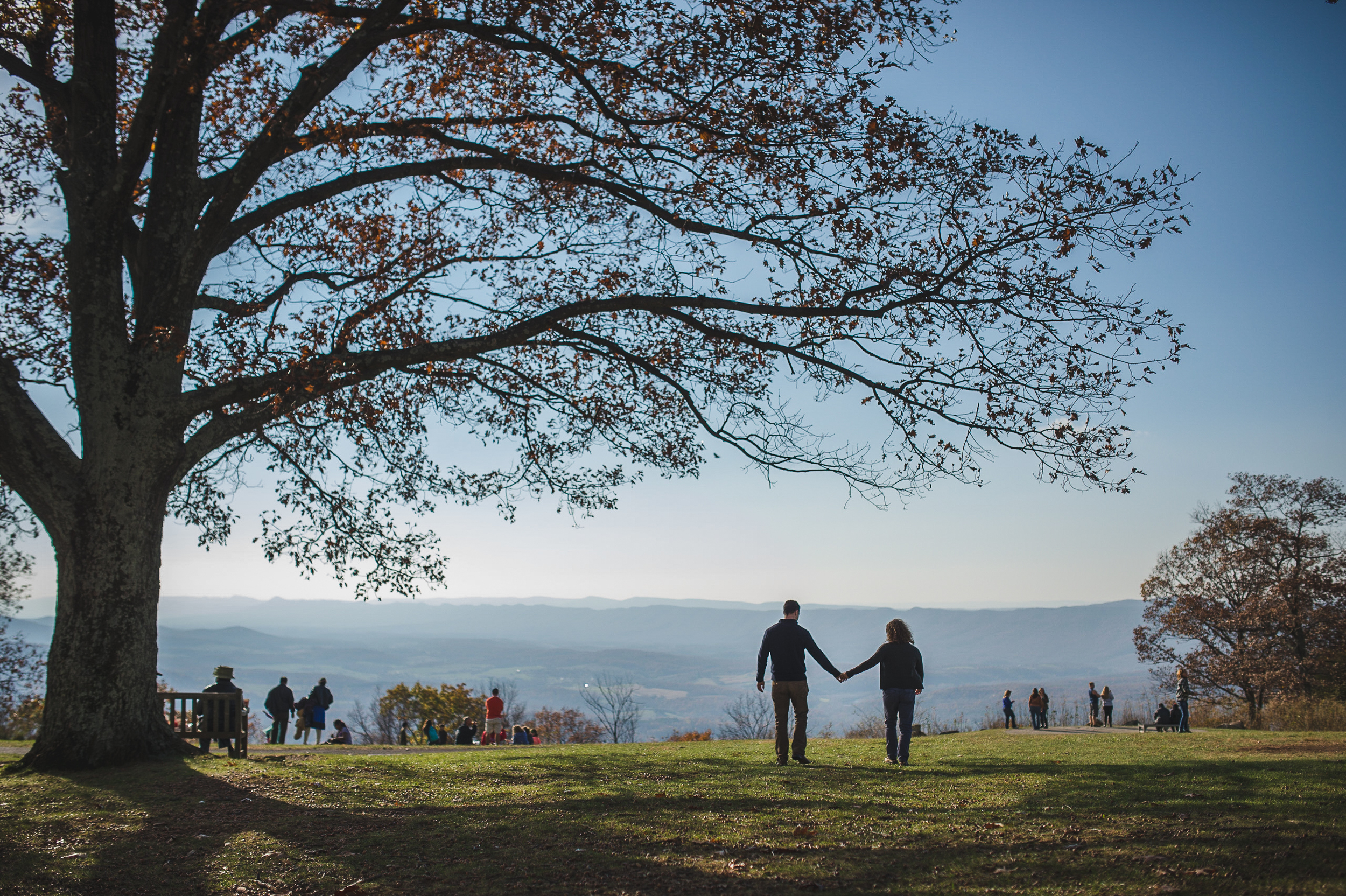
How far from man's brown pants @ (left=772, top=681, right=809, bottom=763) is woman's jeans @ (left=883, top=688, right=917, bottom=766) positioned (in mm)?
1005

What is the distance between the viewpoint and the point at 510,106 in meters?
13.1

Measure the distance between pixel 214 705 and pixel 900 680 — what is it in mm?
9581

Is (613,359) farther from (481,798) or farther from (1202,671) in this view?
(1202,671)

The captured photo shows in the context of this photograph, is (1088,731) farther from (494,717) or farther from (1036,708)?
(494,717)

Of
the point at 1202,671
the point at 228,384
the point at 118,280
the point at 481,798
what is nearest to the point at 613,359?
the point at 228,384

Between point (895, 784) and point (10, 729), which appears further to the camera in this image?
point (10, 729)

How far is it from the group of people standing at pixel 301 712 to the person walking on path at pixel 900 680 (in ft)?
47.7

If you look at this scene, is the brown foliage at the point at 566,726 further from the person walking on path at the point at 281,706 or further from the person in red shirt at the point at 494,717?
the person walking on path at the point at 281,706

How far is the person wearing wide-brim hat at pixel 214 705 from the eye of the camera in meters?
12.3

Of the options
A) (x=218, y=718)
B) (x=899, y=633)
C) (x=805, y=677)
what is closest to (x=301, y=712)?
(x=218, y=718)

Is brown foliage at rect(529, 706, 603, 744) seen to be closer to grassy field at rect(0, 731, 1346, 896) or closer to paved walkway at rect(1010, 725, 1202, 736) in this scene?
paved walkway at rect(1010, 725, 1202, 736)

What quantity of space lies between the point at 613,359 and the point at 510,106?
13.7 ft

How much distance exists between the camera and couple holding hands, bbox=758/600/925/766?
33.6 feet

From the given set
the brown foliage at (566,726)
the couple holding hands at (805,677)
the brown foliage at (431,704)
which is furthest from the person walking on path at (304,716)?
the brown foliage at (566,726)
